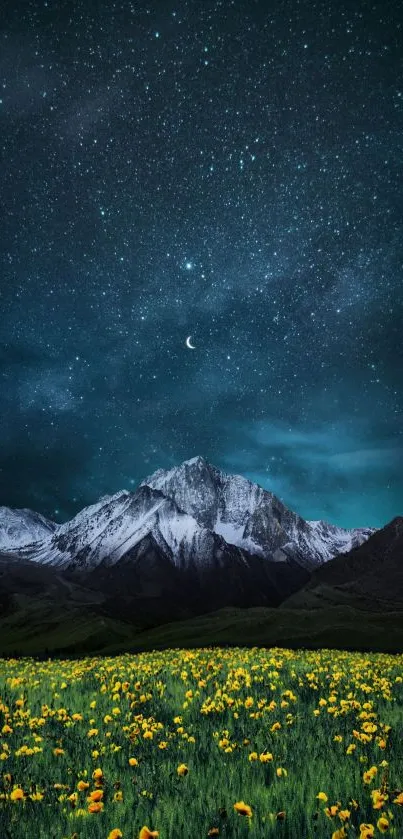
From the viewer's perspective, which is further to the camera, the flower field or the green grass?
the green grass

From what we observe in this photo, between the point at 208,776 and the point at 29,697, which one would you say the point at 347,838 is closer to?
the point at 208,776

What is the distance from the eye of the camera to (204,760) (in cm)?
645

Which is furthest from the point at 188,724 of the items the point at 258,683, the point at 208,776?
the point at 258,683

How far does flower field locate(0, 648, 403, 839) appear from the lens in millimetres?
4570

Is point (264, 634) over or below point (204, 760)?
below

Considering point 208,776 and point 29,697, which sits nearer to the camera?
point 208,776

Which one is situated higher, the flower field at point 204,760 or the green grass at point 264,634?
the flower field at point 204,760

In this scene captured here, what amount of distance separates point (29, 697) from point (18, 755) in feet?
13.6

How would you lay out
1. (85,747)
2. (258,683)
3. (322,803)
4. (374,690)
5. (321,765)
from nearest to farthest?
1. (322,803)
2. (321,765)
3. (85,747)
4. (374,690)
5. (258,683)

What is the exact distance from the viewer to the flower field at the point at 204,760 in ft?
15.0

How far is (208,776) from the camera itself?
5.67m

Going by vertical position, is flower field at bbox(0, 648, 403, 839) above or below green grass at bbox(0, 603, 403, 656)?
above

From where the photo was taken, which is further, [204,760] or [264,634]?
[264,634]

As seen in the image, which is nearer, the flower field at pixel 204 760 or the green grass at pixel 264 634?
the flower field at pixel 204 760
